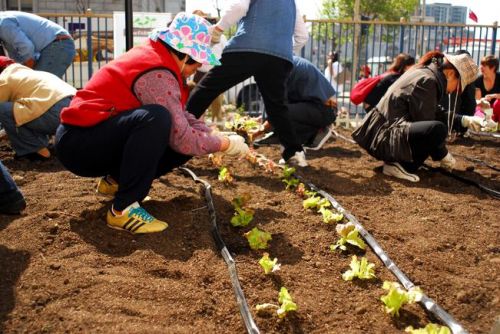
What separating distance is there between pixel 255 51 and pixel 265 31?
0.17 meters

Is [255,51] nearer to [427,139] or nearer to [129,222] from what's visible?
[427,139]

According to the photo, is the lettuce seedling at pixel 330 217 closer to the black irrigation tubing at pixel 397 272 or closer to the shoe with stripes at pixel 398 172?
the black irrigation tubing at pixel 397 272

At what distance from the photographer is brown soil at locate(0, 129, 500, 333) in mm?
2295

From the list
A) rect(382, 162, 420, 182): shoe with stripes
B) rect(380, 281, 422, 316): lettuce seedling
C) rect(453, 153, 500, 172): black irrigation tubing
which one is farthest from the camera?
rect(453, 153, 500, 172): black irrigation tubing

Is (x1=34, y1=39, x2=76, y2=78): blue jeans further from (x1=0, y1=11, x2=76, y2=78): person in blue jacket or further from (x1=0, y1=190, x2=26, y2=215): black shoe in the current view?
(x1=0, y1=190, x2=26, y2=215): black shoe

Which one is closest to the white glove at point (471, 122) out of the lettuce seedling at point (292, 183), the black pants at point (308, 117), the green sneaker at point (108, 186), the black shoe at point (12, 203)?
the black pants at point (308, 117)

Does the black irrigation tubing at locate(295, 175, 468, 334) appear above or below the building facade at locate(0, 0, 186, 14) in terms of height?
below

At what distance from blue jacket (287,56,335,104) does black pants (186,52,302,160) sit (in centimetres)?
111

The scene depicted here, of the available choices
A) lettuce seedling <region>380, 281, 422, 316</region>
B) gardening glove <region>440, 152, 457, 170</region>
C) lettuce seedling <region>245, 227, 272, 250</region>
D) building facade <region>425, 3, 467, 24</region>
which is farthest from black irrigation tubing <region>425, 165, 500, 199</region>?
building facade <region>425, 3, 467, 24</region>

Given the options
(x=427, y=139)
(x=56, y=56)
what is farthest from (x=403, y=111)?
(x=56, y=56)

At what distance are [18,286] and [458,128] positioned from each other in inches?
218

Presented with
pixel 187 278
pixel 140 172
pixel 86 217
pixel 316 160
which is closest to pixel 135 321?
pixel 187 278

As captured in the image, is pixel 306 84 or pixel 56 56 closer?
pixel 56 56

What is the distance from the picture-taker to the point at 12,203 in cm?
320
